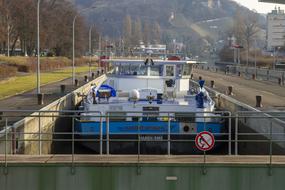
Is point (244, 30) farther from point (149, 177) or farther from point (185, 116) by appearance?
point (149, 177)

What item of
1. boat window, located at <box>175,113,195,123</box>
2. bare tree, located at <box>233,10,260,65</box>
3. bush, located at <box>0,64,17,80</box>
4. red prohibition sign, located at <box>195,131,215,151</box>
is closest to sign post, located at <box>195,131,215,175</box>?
red prohibition sign, located at <box>195,131,215,151</box>

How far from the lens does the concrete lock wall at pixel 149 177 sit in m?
11.6

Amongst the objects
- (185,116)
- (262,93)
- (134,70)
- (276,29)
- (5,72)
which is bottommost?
(262,93)

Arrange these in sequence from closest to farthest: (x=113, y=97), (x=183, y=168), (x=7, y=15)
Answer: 1. (x=183, y=168)
2. (x=113, y=97)
3. (x=7, y=15)

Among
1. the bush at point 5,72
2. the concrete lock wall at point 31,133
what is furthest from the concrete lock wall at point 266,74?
the concrete lock wall at point 31,133

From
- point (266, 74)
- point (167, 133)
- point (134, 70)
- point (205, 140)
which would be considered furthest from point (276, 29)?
point (205, 140)

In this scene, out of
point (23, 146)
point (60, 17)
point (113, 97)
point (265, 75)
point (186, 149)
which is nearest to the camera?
point (23, 146)

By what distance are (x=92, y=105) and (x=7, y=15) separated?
170ft

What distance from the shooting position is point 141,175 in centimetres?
1168

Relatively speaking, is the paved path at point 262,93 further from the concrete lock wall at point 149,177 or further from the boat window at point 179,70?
the concrete lock wall at point 149,177

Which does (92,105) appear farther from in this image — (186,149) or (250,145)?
(250,145)

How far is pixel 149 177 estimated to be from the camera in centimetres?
1166

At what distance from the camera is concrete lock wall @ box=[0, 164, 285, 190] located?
38.2 ft

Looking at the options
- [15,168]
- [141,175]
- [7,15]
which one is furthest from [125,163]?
[7,15]
